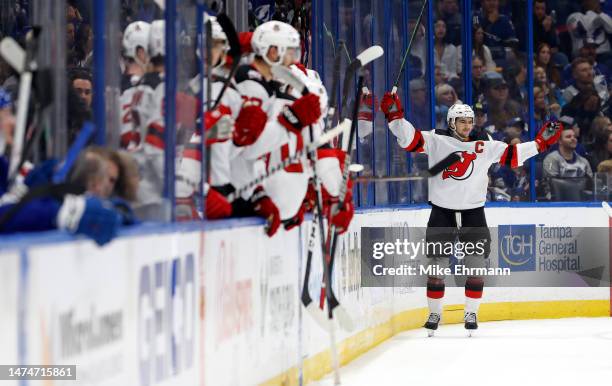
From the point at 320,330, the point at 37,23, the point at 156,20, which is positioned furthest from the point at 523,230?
the point at 37,23

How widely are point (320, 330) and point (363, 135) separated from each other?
67.6 inches

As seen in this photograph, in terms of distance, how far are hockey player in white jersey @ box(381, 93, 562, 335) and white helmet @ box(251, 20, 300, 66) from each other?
2837 millimetres

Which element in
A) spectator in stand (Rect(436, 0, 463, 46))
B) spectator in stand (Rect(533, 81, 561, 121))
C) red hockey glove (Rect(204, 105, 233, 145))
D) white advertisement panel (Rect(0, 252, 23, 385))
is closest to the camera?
white advertisement panel (Rect(0, 252, 23, 385))

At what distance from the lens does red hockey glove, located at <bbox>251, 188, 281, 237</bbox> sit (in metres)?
4.45

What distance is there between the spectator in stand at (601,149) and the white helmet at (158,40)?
6008 mm

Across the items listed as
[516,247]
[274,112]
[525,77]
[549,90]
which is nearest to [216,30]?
[274,112]

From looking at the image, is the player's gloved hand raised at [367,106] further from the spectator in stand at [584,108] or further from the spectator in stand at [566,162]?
the spectator in stand at [584,108]

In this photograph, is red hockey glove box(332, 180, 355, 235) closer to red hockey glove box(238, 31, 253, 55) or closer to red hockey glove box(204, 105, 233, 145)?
red hockey glove box(238, 31, 253, 55)

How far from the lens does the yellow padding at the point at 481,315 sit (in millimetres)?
6071

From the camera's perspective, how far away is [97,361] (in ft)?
8.99

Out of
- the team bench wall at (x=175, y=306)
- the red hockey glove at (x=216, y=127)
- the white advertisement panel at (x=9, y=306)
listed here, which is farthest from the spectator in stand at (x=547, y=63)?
the white advertisement panel at (x=9, y=306)

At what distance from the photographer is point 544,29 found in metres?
10.2

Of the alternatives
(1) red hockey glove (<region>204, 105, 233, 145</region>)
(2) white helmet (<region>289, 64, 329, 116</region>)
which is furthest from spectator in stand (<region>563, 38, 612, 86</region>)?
(1) red hockey glove (<region>204, 105, 233, 145</region>)

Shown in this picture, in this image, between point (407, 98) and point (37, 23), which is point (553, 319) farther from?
point (37, 23)
